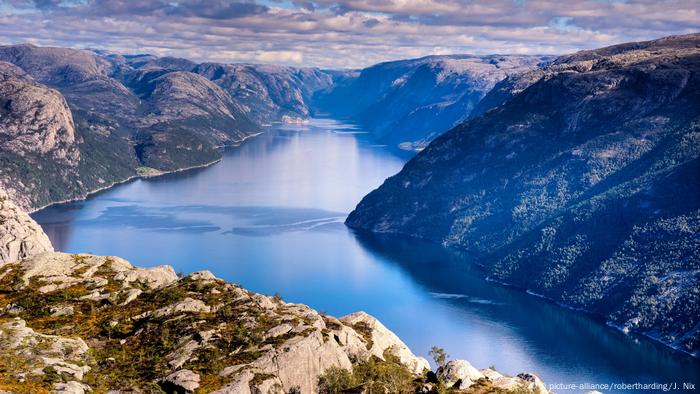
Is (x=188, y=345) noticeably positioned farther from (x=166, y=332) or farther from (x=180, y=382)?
(x=180, y=382)

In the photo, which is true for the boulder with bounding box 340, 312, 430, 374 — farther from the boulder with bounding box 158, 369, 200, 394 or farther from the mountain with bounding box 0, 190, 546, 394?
the boulder with bounding box 158, 369, 200, 394

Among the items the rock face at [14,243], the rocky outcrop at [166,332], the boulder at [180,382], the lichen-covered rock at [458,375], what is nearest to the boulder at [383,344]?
the rocky outcrop at [166,332]

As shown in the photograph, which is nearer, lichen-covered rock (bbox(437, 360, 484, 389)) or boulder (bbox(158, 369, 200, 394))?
boulder (bbox(158, 369, 200, 394))

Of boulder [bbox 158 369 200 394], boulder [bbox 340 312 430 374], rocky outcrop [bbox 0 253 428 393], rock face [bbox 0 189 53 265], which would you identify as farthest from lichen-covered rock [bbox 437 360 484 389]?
rock face [bbox 0 189 53 265]

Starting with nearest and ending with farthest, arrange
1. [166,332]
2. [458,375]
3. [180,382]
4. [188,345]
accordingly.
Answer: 1. [180,382]
2. [458,375]
3. [188,345]
4. [166,332]

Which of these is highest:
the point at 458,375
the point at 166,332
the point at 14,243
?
the point at 166,332

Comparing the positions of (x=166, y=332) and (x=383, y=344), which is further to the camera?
(x=383, y=344)

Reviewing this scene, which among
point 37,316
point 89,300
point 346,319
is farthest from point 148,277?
point 346,319

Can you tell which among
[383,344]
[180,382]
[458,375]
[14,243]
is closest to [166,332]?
[180,382]

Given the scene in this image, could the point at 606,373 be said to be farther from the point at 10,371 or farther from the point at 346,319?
the point at 10,371
